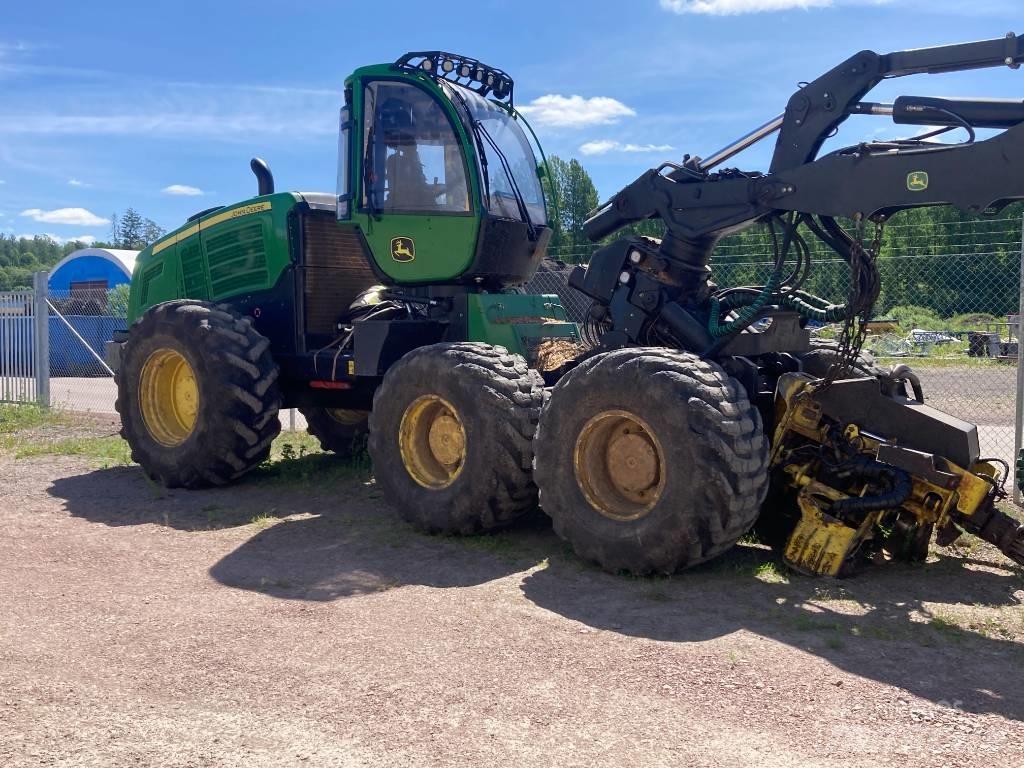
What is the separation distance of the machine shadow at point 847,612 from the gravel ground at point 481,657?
16 mm

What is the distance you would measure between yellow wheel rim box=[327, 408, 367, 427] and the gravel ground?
332cm

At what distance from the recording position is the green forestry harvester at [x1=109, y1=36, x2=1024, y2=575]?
18.0 ft

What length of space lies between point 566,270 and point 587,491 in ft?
19.1

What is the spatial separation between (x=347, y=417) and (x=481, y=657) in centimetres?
602

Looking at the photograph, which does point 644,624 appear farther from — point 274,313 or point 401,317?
point 274,313

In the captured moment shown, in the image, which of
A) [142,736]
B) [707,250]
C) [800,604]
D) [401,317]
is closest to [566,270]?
[401,317]

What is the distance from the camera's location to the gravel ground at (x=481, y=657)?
3600mm

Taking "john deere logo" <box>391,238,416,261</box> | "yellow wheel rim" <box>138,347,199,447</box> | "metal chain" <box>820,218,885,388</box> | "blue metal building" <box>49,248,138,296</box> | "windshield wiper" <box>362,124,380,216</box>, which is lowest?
"yellow wheel rim" <box>138,347,199,447</box>

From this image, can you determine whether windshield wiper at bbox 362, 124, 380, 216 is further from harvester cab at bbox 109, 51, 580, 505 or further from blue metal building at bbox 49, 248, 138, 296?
blue metal building at bbox 49, 248, 138, 296

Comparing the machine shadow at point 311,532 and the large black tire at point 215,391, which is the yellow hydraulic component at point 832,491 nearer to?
the machine shadow at point 311,532

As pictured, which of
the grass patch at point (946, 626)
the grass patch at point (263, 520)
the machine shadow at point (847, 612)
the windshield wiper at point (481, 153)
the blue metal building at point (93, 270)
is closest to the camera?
the machine shadow at point (847, 612)

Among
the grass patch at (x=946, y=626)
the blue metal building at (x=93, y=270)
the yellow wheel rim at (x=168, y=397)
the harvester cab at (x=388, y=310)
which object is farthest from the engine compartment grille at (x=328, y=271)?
the blue metal building at (x=93, y=270)

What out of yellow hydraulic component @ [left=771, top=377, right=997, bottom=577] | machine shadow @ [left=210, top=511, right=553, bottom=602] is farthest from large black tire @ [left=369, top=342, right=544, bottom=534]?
yellow hydraulic component @ [left=771, top=377, right=997, bottom=577]

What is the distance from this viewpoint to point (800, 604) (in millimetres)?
5211
